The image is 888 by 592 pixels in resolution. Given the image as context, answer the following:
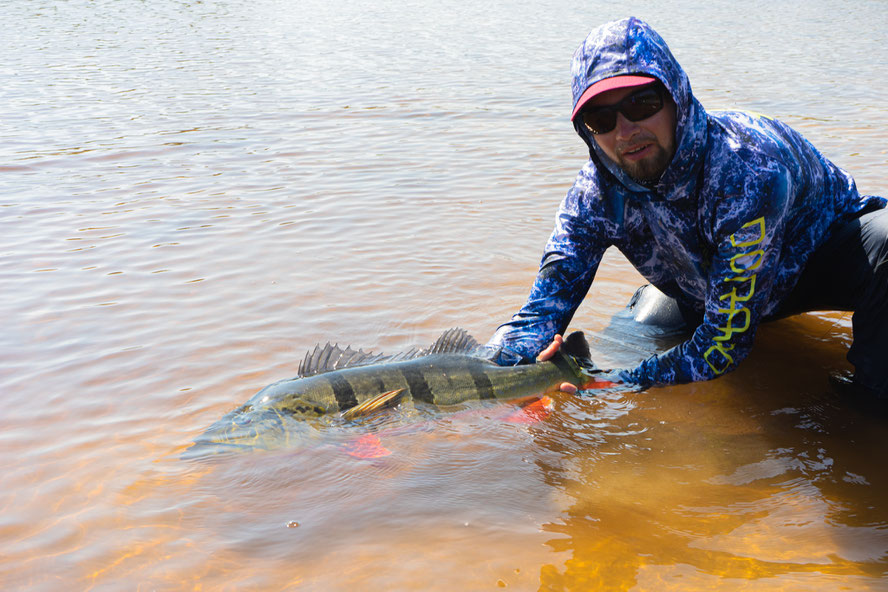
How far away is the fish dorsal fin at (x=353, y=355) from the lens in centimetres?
393

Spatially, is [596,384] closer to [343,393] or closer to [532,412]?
[532,412]

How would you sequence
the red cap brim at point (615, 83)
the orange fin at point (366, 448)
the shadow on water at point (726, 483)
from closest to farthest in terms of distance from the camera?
the shadow on water at point (726, 483) → the red cap brim at point (615, 83) → the orange fin at point (366, 448)

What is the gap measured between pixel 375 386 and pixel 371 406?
100 mm

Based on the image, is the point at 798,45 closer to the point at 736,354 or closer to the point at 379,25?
the point at 379,25

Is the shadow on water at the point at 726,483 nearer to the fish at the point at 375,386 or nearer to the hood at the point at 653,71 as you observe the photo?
the fish at the point at 375,386

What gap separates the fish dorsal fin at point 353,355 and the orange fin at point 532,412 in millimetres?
431

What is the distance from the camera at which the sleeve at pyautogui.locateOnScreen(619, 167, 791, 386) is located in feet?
11.6

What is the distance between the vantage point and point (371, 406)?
3.69 meters

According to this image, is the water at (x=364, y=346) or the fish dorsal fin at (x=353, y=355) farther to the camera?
the fish dorsal fin at (x=353, y=355)

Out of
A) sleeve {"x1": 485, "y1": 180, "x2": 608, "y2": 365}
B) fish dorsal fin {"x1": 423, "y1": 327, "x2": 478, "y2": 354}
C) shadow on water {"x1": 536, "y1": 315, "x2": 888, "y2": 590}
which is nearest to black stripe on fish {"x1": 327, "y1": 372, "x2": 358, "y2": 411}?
fish dorsal fin {"x1": 423, "y1": 327, "x2": 478, "y2": 354}

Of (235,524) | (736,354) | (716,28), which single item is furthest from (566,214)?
(716,28)

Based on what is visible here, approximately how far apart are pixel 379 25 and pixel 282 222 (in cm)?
2040

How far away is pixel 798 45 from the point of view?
741 inches

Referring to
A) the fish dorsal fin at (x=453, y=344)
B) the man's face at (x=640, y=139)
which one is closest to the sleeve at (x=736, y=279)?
the man's face at (x=640, y=139)
